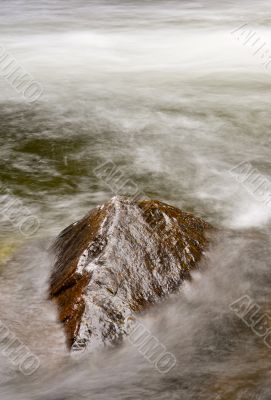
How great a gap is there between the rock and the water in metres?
0.13

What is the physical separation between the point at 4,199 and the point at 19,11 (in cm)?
1455

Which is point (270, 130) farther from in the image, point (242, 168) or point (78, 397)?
point (78, 397)

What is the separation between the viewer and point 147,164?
7.59 m

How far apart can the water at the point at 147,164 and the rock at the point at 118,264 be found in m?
0.13

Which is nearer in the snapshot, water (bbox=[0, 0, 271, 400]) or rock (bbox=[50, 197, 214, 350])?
water (bbox=[0, 0, 271, 400])

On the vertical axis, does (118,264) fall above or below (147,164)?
below

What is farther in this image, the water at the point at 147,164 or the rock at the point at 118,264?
the rock at the point at 118,264

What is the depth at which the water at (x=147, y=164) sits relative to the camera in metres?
3.66

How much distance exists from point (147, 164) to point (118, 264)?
3461mm

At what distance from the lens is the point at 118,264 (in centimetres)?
428

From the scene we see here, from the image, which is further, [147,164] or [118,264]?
[147,164]

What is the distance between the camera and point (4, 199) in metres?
6.50

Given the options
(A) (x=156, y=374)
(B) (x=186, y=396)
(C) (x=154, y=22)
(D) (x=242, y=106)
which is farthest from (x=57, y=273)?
(C) (x=154, y=22)

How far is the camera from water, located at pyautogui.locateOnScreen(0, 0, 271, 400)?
3658 millimetres
